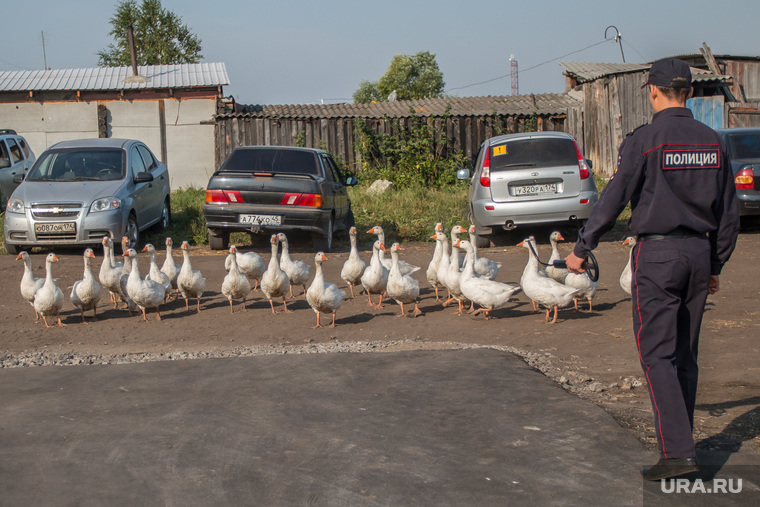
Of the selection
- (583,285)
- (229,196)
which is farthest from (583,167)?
(229,196)

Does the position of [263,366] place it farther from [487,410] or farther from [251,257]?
[251,257]

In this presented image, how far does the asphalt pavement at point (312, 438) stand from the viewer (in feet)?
12.3

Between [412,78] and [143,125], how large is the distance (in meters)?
42.6

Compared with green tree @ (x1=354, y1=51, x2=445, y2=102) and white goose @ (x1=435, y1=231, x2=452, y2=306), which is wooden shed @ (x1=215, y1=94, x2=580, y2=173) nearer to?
white goose @ (x1=435, y1=231, x2=452, y2=306)

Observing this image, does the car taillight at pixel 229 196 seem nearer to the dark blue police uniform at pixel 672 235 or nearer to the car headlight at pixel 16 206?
the car headlight at pixel 16 206

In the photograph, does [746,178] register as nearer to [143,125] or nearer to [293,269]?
[293,269]

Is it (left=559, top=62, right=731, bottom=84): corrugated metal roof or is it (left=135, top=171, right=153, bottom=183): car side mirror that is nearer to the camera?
(left=135, top=171, right=153, bottom=183): car side mirror

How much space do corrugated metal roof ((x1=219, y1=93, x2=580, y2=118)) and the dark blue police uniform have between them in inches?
722

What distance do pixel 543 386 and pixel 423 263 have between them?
7270mm

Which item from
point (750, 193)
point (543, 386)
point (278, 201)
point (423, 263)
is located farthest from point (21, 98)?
point (543, 386)

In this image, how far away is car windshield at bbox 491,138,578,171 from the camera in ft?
43.0

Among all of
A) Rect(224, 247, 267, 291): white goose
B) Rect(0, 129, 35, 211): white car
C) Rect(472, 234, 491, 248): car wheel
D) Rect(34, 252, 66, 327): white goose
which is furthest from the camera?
Rect(0, 129, 35, 211): white car

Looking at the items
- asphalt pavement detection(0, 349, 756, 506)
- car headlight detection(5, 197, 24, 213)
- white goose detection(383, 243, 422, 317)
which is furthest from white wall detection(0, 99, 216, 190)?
asphalt pavement detection(0, 349, 756, 506)

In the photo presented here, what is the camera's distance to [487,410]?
4.95m
